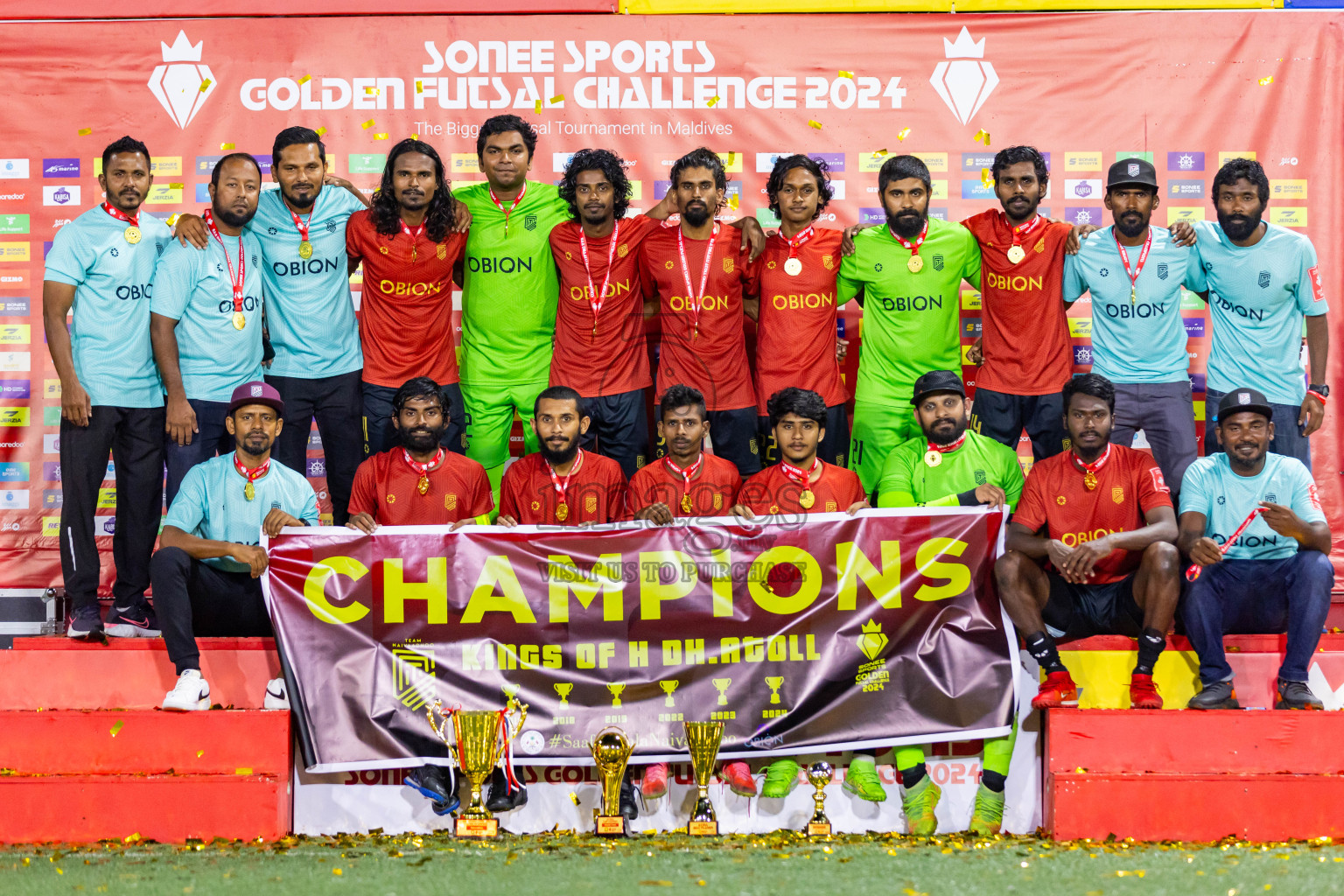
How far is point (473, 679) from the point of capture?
472cm

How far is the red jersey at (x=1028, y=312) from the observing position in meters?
5.75

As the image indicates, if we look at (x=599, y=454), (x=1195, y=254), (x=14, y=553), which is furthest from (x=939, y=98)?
(x=14, y=553)

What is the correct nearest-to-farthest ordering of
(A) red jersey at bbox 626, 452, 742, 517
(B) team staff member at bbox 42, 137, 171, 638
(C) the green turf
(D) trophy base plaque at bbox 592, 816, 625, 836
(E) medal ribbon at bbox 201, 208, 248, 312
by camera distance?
(C) the green turf < (D) trophy base plaque at bbox 592, 816, 625, 836 < (A) red jersey at bbox 626, 452, 742, 517 < (B) team staff member at bbox 42, 137, 171, 638 < (E) medal ribbon at bbox 201, 208, 248, 312

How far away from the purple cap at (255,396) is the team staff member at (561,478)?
3.43 feet

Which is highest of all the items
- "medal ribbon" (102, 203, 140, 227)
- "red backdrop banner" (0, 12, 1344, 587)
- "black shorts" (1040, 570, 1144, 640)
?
"red backdrop banner" (0, 12, 1344, 587)

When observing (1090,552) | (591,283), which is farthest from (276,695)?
(1090,552)

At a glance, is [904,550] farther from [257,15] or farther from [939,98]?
[257,15]

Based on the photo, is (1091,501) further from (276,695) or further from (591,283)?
(276,695)

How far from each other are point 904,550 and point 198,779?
280 centimetres

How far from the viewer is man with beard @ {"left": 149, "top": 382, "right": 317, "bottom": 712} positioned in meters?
4.89

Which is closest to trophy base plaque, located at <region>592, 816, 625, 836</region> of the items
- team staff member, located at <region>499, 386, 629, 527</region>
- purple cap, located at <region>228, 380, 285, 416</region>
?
team staff member, located at <region>499, 386, 629, 527</region>

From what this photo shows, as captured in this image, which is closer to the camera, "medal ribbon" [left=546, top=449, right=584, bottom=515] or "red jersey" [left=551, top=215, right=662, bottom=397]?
"medal ribbon" [left=546, top=449, right=584, bottom=515]

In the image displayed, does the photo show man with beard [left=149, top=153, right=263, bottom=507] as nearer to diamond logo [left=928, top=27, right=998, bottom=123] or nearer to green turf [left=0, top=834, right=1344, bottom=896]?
green turf [left=0, top=834, right=1344, bottom=896]

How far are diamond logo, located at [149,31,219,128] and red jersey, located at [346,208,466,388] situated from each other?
1.51 m
